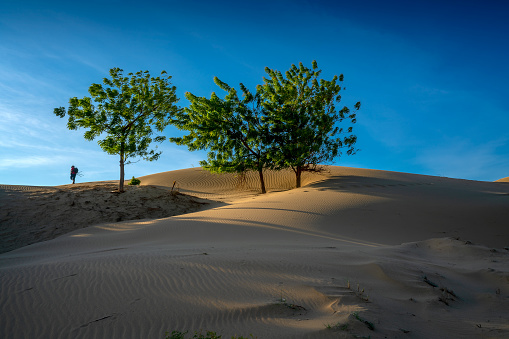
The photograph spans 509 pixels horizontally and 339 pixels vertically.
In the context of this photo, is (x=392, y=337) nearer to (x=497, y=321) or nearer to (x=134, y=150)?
(x=497, y=321)

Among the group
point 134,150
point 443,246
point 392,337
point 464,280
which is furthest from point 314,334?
point 134,150

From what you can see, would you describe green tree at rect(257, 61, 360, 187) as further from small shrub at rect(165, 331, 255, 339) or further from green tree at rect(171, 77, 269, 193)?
small shrub at rect(165, 331, 255, 339)

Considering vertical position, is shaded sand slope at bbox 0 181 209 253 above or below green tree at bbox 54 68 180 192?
below

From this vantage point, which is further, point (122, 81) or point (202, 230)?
point (122, 81)

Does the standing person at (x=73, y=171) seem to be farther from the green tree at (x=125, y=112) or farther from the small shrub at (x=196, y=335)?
the small shrub at (x=196, y=335)

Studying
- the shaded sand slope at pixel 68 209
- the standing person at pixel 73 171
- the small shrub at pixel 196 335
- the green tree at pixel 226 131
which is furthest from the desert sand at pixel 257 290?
the standing person at pixel 73 171

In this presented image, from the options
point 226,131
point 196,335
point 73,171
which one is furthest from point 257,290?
point 73,171

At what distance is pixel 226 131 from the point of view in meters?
21.3

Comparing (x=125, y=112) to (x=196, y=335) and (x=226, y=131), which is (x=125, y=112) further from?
(x=196, y=335)

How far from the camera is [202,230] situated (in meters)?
9.54

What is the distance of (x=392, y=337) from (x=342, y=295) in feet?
3.06

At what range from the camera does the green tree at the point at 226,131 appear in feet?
67.4

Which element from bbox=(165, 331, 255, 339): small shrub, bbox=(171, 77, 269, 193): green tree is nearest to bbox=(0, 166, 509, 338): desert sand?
bbox=(165, 331, 255, 339): small shrub

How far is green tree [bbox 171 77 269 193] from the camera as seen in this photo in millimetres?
20547
